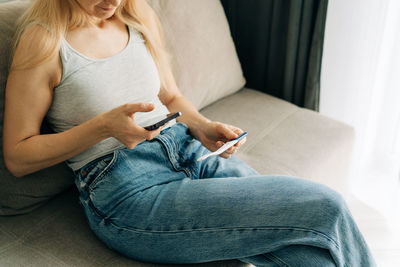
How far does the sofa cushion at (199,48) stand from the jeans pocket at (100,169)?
0.55 metres

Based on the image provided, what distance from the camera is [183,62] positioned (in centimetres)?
143

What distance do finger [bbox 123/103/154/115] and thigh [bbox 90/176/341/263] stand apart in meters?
0.20

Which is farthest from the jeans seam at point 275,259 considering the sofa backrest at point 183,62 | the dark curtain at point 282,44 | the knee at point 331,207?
the dark curtain at point 282,44

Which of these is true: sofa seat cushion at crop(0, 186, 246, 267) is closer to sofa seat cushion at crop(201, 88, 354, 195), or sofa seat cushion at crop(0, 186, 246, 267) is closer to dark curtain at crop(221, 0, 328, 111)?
sofa seat cushion at crop(201, 88, 354, 195)

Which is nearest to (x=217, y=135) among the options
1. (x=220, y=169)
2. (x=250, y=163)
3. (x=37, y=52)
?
(x=220, y=169)

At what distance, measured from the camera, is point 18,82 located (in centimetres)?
88

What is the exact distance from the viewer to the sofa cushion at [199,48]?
141 cm

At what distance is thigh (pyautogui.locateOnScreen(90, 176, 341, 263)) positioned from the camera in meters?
0.81

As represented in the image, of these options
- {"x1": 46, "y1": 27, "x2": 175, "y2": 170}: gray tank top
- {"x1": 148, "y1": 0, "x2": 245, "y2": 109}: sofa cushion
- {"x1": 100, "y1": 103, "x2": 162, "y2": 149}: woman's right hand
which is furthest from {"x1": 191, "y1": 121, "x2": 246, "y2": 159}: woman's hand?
{"x1": 148, "y1": 0, "x2": 245, "y2": 109}: sofa cushion

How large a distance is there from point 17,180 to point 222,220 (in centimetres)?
56

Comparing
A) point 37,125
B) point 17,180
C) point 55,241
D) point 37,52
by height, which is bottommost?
point 55,241

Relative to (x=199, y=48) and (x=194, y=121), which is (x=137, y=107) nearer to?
(x=194, y=121)

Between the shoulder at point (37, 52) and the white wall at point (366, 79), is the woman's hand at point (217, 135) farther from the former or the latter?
the white wall at point (366, 79)

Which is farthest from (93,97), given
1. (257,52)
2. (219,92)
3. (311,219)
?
(257,52)
